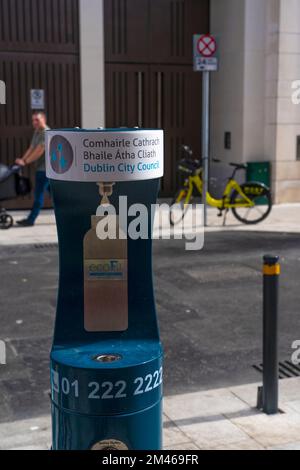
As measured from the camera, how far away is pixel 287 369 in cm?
581

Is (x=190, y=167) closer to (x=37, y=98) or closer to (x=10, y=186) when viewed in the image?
(x=10, y=186)

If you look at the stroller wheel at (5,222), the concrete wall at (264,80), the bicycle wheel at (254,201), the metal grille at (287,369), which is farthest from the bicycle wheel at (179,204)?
the metal grille at (287,369)

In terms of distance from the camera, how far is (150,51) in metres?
14.8

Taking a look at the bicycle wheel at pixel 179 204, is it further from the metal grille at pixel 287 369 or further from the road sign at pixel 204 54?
the metal grille at pixel 287 369

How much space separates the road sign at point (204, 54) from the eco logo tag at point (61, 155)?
347 inches

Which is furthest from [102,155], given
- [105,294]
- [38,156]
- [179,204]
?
[179,204]

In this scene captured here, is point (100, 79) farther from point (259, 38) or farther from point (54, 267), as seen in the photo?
point (54, 267)

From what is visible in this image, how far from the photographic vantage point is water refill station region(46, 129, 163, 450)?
10.7 feet

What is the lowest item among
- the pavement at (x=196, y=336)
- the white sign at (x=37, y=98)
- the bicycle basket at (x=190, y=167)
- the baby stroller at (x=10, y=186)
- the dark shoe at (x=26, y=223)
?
the pavement at (x=196, y=336)

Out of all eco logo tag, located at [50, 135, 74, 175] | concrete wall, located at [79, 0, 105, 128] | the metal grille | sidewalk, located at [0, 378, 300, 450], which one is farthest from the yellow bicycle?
eco logo tag, located at [50, 135, 74, 175]

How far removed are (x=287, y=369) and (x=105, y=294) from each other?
107 inches

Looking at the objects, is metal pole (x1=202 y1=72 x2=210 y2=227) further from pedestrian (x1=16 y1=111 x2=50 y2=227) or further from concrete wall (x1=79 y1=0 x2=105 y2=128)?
concrete wall (x1=79 y1=0 x2=105 y2=128)

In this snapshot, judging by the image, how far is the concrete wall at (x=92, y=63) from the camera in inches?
545

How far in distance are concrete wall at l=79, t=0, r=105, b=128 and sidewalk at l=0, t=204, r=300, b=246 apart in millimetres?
2139
